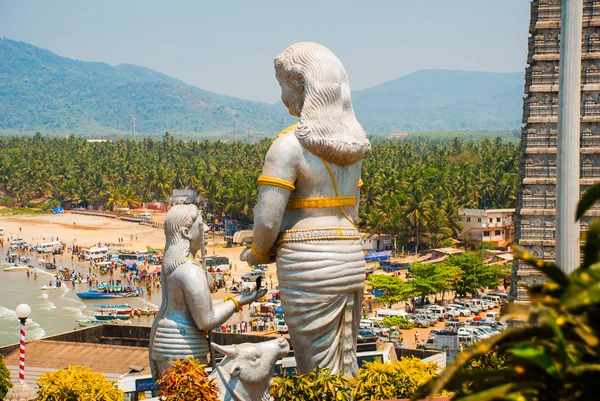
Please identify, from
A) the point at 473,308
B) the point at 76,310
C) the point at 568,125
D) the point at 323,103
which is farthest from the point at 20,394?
the point at 76,310

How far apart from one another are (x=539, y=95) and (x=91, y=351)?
11.3 m

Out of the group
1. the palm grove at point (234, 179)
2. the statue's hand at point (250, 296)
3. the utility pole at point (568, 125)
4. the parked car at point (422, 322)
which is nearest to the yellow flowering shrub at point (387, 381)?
the statue's hand at point (250, 296)

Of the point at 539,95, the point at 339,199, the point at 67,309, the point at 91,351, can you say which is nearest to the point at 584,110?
the point at 539,95

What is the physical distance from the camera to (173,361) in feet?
28.0

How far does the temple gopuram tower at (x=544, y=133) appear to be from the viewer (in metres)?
21.3

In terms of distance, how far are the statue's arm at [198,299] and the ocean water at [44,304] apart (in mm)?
31707

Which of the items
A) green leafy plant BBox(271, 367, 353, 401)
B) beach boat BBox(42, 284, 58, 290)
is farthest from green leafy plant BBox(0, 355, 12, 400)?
beach boat BBox(42, 284, 58, 290)

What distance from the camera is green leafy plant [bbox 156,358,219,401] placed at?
7664mm

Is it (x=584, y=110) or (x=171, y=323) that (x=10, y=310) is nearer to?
(x=584, y=110)

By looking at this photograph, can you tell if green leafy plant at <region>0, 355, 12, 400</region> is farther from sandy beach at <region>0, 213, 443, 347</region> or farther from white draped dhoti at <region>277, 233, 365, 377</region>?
sandy beach at <region>0, 213, 443, 347</region>

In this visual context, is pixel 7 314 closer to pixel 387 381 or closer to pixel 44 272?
pixel 44 272

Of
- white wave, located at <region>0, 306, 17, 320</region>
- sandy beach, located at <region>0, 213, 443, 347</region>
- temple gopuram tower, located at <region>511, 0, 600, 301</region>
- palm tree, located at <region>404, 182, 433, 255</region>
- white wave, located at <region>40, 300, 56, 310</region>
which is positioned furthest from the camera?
palm tree, located at <region>404, 182, 433, 255</region>

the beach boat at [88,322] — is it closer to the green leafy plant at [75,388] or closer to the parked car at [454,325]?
the parked car at [454,325]

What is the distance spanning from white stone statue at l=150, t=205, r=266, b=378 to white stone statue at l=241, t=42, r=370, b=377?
23.9 inches
